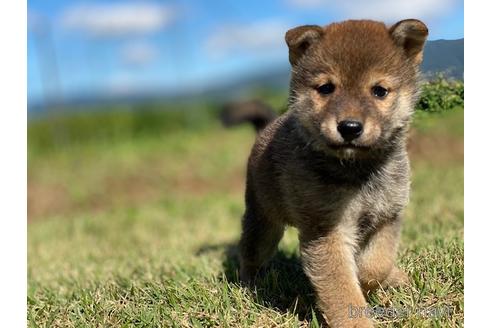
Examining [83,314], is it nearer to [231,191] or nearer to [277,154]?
[277,154]

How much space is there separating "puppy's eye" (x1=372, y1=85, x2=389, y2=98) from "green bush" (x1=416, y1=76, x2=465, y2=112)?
0.50 metres

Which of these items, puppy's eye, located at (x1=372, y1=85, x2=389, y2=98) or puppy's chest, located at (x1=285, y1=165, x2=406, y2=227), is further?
puppy's chest, located at (x1=285, y1=165, x2=406, y2=227)

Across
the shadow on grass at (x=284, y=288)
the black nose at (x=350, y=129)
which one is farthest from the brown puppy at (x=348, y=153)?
the shadow on grass at (x=284, y=288)

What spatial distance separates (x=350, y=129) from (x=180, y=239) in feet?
16.1

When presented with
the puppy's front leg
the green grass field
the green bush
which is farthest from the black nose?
the green grass field

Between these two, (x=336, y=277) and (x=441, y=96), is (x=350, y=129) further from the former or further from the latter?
(x=441, y=96)

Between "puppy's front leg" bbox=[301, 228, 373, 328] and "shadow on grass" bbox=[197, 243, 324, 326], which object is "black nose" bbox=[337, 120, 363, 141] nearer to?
"puppy's front leg" bbox=[301, 228, 373, 328]

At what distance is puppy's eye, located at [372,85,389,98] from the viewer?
3.38 m

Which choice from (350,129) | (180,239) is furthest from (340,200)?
(180,239)

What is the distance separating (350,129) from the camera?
3.18 m

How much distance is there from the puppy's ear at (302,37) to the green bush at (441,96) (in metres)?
0.78

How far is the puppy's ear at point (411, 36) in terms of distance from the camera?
3.46 metres

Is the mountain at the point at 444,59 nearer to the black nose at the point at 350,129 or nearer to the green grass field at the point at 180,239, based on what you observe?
the green grass field at the point at 180,239

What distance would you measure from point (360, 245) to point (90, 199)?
27.6ft
